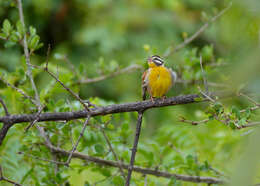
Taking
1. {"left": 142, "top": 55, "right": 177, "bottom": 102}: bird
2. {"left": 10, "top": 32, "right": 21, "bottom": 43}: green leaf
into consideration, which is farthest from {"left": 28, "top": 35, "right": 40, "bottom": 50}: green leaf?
{"left": 142, "top": 55, "right": 177, "bottom": 102}: bird

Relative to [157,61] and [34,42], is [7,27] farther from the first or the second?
[157,61]

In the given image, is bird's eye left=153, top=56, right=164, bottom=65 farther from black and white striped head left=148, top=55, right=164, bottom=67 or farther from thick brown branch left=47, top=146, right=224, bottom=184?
thick brown branch left=47, top=146, right=224, bottom=184

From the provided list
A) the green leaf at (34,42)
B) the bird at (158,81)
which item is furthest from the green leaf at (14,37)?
the bird at (158,81)

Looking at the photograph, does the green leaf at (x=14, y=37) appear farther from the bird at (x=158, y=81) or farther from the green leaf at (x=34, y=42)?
the bird at (x=158, y=81)

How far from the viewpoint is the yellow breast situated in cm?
220

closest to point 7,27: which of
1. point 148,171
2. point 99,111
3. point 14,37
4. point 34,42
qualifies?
point 14,37

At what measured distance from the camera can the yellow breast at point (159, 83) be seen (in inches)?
Result: 86.4

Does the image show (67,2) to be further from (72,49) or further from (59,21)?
(72,49)

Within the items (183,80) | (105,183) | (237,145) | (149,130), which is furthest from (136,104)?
(149,130)

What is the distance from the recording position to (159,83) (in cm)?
220

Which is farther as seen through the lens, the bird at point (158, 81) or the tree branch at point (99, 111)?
the bird at point (158, 81)

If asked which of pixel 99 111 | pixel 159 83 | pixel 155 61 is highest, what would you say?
pixel 155 61

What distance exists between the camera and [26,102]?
6.21ft

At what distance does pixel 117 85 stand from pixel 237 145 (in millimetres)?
3061
